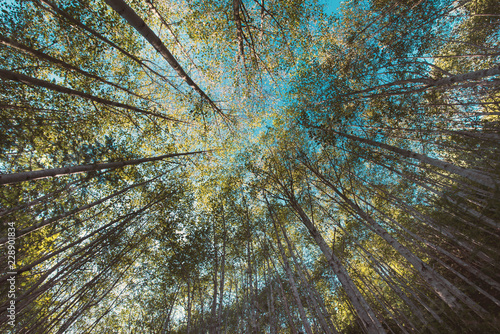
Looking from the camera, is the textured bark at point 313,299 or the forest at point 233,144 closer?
the forest at point 233,144

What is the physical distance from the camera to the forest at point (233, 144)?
13.0ft

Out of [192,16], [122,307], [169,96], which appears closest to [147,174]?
[169,96]

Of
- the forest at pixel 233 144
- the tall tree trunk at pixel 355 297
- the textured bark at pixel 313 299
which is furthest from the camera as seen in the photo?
the textured bark at pixel 313 299

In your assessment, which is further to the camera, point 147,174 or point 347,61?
point 147,174

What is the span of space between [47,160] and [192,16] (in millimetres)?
5977

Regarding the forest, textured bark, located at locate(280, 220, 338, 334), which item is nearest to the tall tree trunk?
the forest

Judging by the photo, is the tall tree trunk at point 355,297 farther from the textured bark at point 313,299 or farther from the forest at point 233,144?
the textured bark at point 313,299

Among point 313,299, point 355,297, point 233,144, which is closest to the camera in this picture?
point 355,297

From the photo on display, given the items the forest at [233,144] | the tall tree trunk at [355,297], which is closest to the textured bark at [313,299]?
the forest at [233,144]

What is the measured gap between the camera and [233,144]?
8188 mm

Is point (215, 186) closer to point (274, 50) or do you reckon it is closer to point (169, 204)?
point (169, 204)

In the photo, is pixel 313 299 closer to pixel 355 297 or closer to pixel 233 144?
pixel 355 297

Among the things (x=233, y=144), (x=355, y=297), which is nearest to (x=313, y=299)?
(x=355, y=297)

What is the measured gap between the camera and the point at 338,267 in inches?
159
